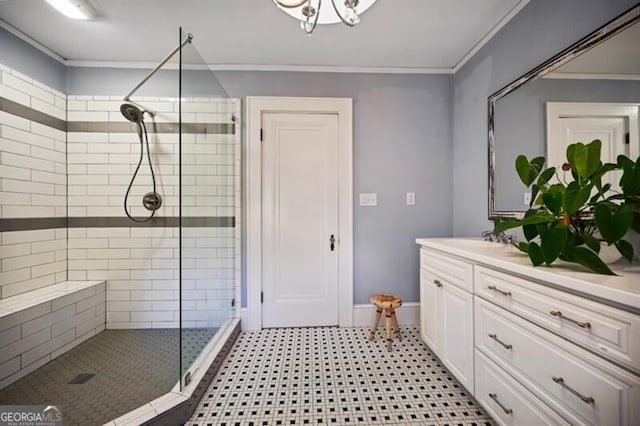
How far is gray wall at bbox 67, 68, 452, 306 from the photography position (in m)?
2.39

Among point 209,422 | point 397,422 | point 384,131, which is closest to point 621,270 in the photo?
point 397,422

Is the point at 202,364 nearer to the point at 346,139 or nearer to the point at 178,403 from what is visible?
the point at 178,403

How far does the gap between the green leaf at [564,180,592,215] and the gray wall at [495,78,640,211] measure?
48cm

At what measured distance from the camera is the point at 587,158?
3.26 feet

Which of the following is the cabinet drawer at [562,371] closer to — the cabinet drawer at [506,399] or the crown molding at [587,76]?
the cabinet drawer at [506,399]

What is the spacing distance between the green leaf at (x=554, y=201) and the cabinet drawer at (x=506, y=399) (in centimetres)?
74

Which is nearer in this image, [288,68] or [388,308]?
[388,308]

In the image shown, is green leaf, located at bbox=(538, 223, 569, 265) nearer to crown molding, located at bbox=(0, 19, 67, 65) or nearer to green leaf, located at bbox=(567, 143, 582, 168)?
green leaf, located at bbox=(567, 143, 582, 168)

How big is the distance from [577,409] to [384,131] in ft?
6.94

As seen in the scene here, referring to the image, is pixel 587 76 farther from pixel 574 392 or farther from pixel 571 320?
pixel 574 392

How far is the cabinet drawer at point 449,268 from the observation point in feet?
4.66

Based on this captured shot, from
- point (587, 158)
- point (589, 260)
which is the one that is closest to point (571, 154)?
point (587, 158)

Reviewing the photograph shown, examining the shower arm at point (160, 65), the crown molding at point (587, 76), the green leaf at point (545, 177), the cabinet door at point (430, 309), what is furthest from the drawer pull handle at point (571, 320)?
the shower arm at point (160, 65)

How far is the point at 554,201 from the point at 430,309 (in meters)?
1.11
